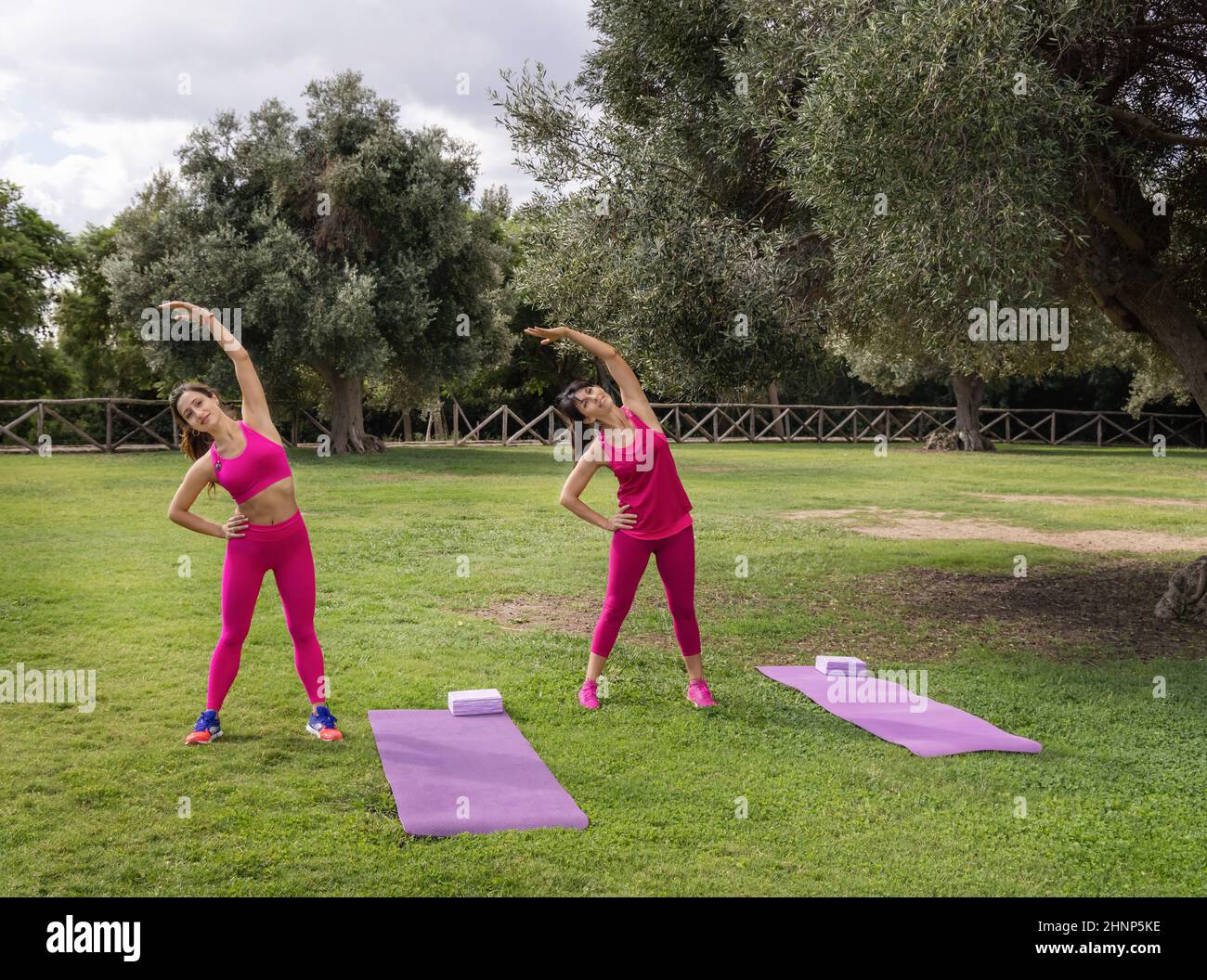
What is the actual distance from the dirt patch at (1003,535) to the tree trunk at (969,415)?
2000 centimetres

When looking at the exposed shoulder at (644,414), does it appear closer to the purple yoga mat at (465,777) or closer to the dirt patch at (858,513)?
the purple yoga mat at (465,777)

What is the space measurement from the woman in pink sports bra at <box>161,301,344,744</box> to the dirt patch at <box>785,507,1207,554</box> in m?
10.6

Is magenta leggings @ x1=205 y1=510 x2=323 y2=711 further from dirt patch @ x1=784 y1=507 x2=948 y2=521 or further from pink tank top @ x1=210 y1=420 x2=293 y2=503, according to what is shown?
dirt patch @ x1=784 y1=507 x2=948 y2=521

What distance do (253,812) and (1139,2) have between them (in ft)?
29.2

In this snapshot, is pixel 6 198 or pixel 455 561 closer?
pixel 455 561

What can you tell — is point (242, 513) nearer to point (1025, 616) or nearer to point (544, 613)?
point (544, 613)

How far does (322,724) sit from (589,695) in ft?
5.55

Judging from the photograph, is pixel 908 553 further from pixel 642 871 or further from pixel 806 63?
pixel 642 871

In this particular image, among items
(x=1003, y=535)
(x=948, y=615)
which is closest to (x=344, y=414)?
(x=1003, y=535)

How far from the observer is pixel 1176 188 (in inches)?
424

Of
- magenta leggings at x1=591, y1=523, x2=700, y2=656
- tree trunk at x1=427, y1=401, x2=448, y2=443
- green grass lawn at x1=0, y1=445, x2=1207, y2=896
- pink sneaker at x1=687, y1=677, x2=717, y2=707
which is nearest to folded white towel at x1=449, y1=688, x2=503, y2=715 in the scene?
green grass lawn at x1=0, y1=445, x2=1207, y2=896

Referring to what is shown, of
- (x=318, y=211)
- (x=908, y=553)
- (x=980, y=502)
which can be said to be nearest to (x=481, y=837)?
(x=908, y=553)

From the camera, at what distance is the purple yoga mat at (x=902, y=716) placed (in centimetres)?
602

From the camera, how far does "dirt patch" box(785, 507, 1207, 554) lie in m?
14.2
